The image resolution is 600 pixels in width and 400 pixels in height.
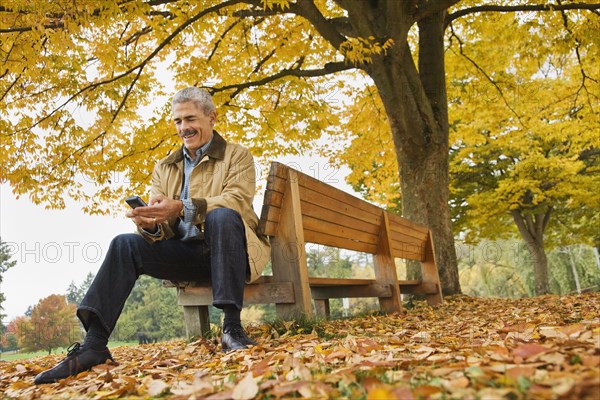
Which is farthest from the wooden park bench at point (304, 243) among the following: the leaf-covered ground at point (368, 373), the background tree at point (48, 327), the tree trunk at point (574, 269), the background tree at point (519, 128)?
the tree trunk at point (574, 269)

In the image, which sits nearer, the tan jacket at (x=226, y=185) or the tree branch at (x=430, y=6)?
the tan jacket at (x=226, y=185)

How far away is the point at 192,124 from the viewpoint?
3.51m

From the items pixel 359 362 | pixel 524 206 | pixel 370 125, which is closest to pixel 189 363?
pixel 359 362

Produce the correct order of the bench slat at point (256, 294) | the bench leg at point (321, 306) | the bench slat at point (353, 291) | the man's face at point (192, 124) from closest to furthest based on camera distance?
1. the man's face at point (192, 124)
2. the bench slat at point (256, 294)
3. the bench slat at point (353, 291)
4. the bench leg at point (321, 306)

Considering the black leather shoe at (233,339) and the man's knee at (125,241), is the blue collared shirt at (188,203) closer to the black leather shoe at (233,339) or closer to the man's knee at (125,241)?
the man's knee at (125,241)

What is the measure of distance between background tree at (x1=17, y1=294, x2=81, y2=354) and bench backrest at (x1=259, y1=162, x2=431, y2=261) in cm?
1761

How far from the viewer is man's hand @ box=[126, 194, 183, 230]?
2.98 m

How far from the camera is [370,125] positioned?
1191cm

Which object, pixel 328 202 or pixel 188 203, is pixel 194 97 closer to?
pixel 188 203

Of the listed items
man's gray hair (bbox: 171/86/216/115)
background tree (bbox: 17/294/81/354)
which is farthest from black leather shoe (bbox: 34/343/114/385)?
background tree (bbox: 17/294/81/354)

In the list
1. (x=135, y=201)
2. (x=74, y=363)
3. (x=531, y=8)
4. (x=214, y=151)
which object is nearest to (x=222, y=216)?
(x=135, y=201)

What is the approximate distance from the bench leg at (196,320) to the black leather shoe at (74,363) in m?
1.19

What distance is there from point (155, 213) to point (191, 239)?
1.22ft

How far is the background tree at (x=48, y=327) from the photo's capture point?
2145 centimetres
